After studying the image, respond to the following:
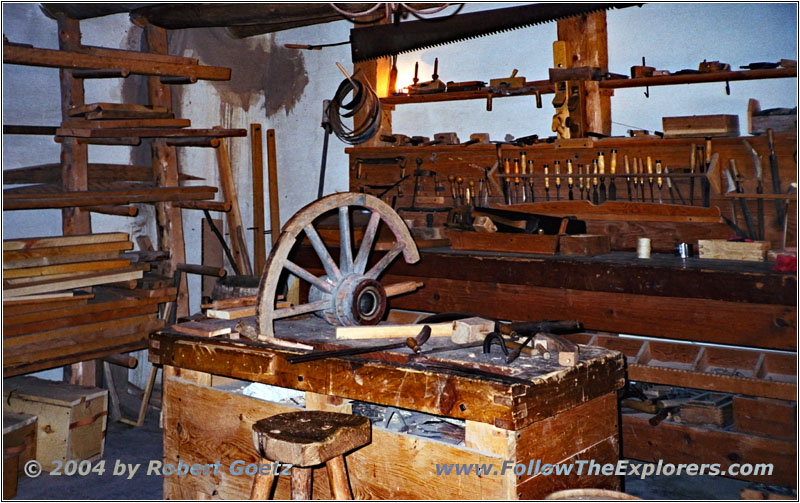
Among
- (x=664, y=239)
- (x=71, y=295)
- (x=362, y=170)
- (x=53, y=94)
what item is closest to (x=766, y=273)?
(x=664, y=239)

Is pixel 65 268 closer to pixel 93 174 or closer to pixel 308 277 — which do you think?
pixel 93 174

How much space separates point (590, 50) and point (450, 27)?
3.50 ft

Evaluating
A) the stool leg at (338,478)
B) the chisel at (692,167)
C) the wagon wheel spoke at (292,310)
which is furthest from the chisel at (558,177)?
the stool leg at (338,478)

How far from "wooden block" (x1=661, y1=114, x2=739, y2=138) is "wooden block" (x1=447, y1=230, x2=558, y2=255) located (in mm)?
1004

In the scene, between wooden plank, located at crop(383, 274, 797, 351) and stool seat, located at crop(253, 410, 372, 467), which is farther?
wooden plank, located at crop(383, 274, 797, 351)

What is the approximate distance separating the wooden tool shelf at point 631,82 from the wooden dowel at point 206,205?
1606 mm

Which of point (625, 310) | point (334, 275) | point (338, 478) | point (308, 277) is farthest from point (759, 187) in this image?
point (338, 478)

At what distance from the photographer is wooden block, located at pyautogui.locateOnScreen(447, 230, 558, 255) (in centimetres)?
462

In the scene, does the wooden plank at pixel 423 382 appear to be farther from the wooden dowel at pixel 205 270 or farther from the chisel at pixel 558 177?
the chisel at pixel 558 177

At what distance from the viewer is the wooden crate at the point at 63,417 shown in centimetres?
441

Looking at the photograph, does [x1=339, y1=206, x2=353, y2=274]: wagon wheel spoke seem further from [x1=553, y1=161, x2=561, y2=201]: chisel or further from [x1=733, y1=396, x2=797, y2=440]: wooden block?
[x1=553, y1=161, x2=561, y2=201]: chisel

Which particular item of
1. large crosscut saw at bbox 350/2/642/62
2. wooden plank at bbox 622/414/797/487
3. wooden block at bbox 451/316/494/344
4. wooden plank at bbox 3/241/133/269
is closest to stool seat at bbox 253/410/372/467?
wooden block at bbox 451/316/494/344

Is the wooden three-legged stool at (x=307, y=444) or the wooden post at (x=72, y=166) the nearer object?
the wooden three-legged stool at (x=307, y=444)

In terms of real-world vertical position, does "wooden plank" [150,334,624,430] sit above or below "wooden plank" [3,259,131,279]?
below
